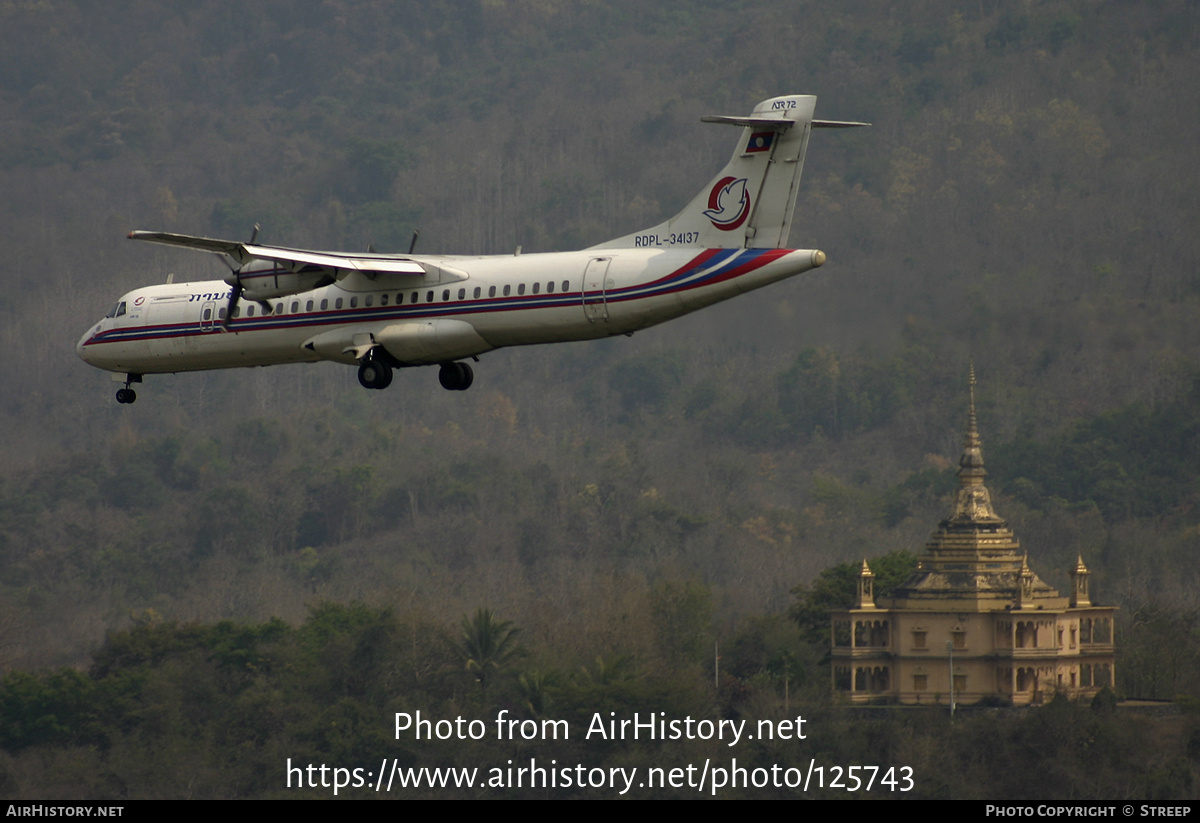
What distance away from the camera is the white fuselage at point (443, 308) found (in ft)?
173

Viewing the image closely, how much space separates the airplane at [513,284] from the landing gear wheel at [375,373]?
3cm

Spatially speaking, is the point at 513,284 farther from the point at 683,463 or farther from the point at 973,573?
the point at 683,463

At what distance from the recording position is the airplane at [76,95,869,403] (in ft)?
174

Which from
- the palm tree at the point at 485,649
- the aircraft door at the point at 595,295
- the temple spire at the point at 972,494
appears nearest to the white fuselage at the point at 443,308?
the aircraft door at the point at 595,295

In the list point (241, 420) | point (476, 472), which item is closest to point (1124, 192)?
point (476, 472)

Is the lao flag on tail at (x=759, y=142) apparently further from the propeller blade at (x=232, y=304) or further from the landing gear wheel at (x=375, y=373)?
the propeller blade at (x=232, y=304)

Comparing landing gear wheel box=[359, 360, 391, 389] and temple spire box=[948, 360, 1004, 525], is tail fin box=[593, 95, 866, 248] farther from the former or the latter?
temple spire box=[948, 360, 1004, 525]

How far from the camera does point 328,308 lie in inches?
2249

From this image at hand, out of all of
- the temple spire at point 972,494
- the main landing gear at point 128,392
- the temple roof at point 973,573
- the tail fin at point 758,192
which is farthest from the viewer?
the temple spire at point 972,494

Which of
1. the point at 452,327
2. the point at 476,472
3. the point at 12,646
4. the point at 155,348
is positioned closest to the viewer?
the point at 452,327

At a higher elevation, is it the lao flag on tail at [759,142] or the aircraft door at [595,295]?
the lao flag on tail at [759,142]

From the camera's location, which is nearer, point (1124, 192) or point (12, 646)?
point (12, 646)

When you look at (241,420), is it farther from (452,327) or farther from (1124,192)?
(452,327)

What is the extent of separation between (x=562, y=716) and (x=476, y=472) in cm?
5747
